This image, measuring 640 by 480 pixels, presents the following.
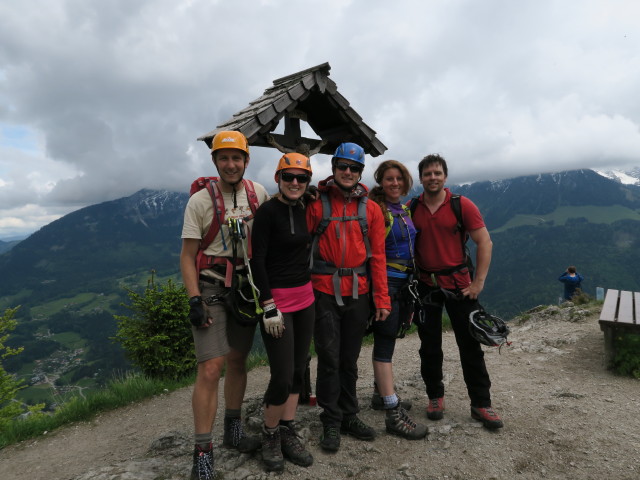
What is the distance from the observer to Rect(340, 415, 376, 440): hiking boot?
161 inches

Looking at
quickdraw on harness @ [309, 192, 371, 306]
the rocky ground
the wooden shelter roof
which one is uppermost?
the wooden shelter roof

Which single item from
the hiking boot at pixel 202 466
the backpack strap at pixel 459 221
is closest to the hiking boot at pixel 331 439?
the hiking boot at pixel 202 466

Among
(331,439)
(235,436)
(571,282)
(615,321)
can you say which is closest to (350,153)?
(331,439)

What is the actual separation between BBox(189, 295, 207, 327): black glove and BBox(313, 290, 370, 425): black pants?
116 cm

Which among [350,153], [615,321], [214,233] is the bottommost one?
[615,321]

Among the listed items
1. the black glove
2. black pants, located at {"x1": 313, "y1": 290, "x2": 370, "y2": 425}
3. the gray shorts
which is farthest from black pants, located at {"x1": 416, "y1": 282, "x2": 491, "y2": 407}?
the black glove

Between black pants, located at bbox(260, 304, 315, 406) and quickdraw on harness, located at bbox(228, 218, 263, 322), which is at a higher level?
quickdraw on harness, located at bbox(228, 218, 263, 322)

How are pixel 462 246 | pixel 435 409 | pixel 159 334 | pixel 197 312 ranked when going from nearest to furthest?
pixel 197 312 → pixel 462 246 → pixel 435 409 → pixel 159 334

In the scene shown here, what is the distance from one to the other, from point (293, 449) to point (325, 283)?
5.55 feet

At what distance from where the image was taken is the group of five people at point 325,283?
3.36m

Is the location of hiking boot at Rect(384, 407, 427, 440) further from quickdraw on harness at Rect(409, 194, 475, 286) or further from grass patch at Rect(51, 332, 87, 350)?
grass patch at Rect(51, 332, 87, 350)

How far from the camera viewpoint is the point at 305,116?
17.3ft

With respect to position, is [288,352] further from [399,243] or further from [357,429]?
[399,243]

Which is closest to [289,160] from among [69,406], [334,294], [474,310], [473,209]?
[334,294]
